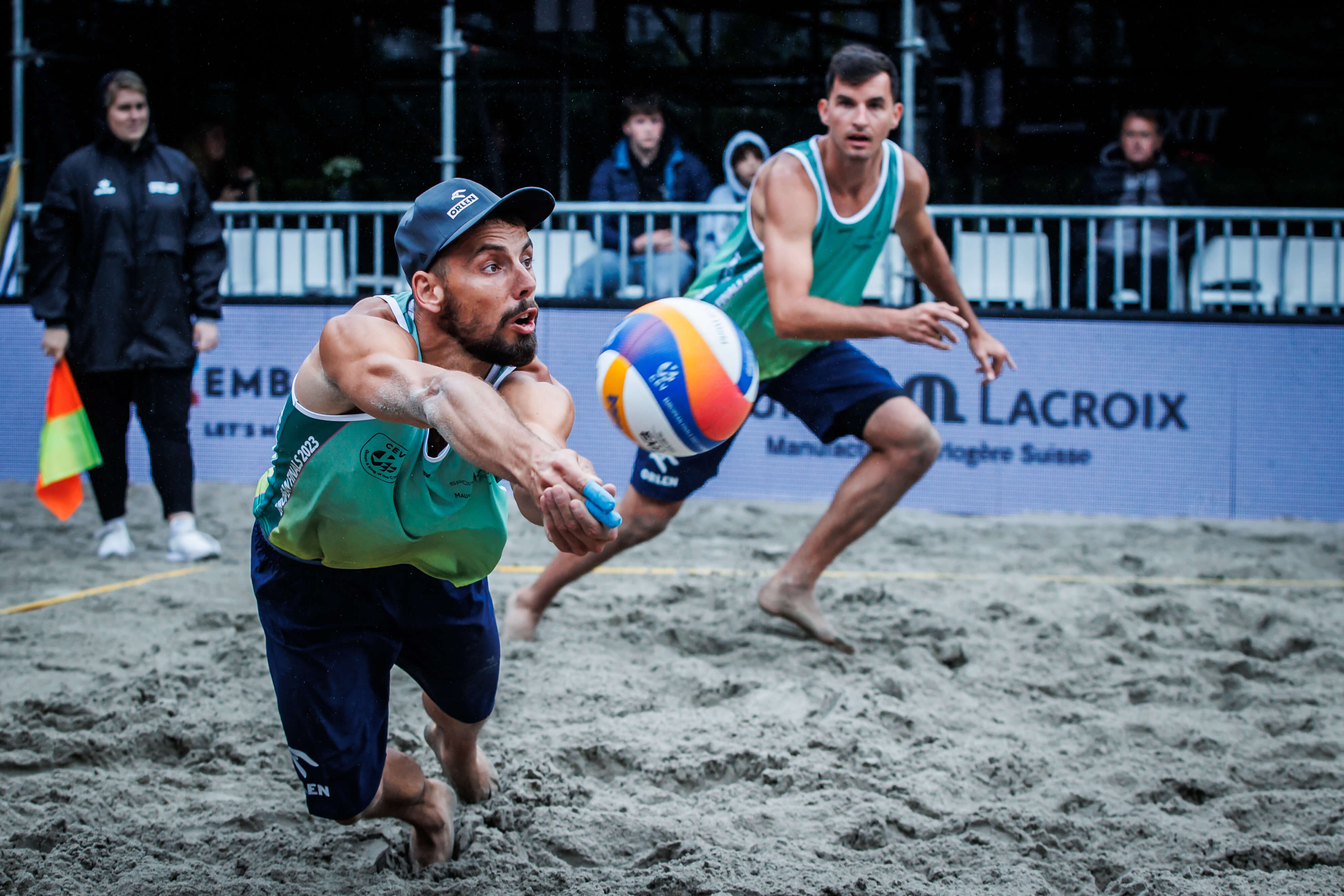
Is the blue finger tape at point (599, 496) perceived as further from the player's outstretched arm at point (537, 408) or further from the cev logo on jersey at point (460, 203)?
the cev logo on jersey at point (460, 203)

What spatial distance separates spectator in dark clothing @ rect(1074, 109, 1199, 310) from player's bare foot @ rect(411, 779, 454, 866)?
18.4 feet

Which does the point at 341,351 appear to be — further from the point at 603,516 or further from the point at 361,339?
the point at 603,516

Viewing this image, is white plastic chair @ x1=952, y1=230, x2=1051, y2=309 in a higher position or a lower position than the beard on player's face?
higher

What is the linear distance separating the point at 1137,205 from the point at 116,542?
5.86m

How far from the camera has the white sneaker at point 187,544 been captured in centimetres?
540

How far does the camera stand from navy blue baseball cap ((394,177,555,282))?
221cm

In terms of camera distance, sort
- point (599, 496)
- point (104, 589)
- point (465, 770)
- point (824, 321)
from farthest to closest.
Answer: point (104, 589)
point (824, 321)
point (465, 770)
point (599, 496)

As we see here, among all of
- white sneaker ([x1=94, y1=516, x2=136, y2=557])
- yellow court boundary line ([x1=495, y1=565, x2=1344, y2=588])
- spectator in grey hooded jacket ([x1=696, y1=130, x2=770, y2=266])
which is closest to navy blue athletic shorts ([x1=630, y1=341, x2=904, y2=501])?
yellow court boundary line ([x1=495, y1=565, x2=1344, y2=588])

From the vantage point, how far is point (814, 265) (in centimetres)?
418

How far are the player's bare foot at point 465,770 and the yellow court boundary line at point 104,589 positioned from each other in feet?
7.84

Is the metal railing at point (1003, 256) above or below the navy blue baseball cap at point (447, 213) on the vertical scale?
above

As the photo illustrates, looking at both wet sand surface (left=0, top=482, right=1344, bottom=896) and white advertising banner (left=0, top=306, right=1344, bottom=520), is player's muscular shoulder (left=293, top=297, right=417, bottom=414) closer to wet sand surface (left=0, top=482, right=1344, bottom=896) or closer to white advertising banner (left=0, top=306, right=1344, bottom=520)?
wet sand surface (left=0, top=482, right=1344, bottom=896)

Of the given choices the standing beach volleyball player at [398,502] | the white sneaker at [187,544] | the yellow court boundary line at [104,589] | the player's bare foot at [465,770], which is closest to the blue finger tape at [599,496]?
the standing beach volleyball player at [398,502]

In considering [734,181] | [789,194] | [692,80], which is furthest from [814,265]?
[692,80]
